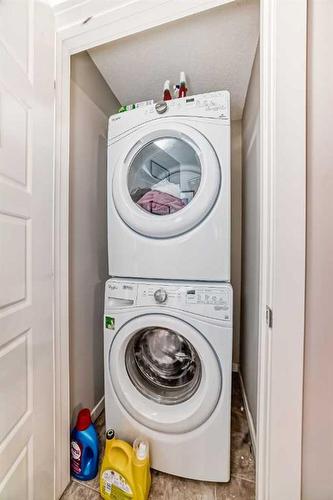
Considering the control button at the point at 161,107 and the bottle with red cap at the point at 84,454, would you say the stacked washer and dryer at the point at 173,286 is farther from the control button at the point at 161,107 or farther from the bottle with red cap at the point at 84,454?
the bottle with red cap at the point at 84,454

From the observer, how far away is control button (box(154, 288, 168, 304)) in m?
0.97

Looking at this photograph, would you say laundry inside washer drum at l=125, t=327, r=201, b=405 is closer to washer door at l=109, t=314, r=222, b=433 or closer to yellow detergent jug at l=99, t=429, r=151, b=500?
washer door at l=109, t=314, r=222, b=433

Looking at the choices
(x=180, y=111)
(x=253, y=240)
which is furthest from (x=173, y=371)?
(x=180, y=111)

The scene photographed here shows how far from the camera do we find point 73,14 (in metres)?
0.91

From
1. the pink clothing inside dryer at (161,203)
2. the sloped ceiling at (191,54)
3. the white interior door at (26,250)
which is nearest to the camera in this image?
the white interior door at (26,250)

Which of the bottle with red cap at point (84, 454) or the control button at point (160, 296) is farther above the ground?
the control button at point (160, 296)

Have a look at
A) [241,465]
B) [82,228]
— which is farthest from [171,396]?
[82,228]

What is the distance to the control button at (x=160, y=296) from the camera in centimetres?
97

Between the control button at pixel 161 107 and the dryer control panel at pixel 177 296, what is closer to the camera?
the dryer control panel at pixel 177 296

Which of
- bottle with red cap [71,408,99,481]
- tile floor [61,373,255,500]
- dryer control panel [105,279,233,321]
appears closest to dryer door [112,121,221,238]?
dryer control panel [105,279,233,321]

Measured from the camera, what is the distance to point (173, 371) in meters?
1.12

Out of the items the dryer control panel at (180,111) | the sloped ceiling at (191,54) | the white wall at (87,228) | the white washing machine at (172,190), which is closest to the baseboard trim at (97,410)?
the white wall at (87,228)

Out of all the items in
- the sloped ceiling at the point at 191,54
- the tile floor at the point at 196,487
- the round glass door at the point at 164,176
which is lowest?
the tile floor at the point at 196,487

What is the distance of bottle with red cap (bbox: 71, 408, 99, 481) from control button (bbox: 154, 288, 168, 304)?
0.74 m
